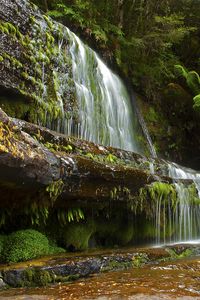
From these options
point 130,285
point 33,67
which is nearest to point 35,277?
point 130,285

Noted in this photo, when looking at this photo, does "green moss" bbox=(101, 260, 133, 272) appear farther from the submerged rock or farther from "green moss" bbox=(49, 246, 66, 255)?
"green moss" bbox=(49, 246, 66, 255)

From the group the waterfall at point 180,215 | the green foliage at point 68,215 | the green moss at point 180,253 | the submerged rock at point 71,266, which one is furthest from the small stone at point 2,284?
the waterfall at point 180,215

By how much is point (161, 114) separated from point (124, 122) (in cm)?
376

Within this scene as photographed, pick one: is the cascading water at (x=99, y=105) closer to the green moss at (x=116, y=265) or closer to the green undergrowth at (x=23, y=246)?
the green undergrowth at (x=23, y=246)

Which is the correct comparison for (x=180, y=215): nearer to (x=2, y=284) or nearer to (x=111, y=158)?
(x=111, y=158)

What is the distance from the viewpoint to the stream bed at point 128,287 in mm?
3959

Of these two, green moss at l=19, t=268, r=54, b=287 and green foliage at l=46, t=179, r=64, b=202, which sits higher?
green foliage at l=46, t=179, r=64, b=202

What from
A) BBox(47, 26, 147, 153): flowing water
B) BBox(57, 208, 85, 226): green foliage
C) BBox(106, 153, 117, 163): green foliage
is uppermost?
BBox(47, 26, 147, 153): flowing water

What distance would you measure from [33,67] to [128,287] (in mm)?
5789

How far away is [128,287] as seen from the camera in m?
4.33

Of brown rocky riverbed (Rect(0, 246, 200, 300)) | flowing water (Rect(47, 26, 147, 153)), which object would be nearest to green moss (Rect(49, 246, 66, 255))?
brown rocky riverbed (Rect(0, 246, 200, 300))

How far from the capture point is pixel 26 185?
5359 mm

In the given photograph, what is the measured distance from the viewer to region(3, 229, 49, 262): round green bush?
5.47 metres

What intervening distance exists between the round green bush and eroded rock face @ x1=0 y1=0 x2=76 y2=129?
3.09 m
